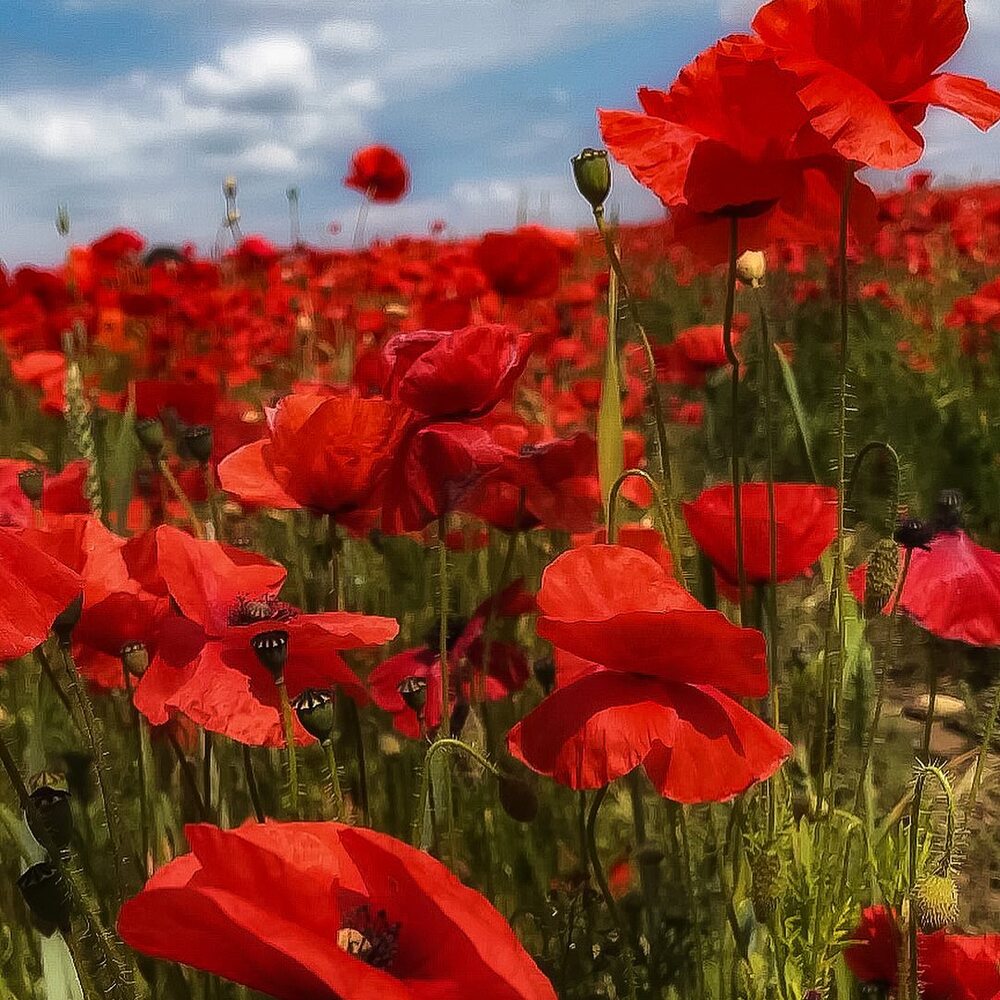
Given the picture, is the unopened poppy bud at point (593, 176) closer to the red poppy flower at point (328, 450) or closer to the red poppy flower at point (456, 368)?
the red poppy flower at point (456, 368)

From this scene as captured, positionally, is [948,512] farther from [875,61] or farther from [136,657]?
[136,657]

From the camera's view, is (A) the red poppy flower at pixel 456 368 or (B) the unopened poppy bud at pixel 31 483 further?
(B) the unopened poppy bud at pixel 31 483

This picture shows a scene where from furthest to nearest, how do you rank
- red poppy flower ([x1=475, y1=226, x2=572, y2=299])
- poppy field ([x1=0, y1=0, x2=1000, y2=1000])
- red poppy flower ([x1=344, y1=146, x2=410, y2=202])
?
red poppy flower ([x1=344, y1=146, x2=410, y2=202]) < red poppy flower ([x1=475, y1=226, x2=572, y2=299]) < poppy field ([x1=0, y1=0, x2=1000, y2=1000])

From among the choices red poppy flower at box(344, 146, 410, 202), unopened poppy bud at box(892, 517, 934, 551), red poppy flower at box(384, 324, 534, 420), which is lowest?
unopened poppy bud at box(892, 517, 934, 551)

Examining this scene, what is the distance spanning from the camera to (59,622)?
0.86 m

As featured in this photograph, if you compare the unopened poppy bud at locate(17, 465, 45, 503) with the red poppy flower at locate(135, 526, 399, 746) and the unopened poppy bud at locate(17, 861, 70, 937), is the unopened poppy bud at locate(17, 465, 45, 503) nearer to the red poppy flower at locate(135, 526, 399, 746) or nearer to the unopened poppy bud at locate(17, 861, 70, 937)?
the red poppy flower at locate(135, 526, 399, 746)

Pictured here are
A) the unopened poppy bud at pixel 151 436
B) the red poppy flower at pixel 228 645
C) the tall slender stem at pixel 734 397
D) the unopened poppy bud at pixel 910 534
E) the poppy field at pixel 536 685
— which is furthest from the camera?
the unopened poppy bud at pixel 151 436

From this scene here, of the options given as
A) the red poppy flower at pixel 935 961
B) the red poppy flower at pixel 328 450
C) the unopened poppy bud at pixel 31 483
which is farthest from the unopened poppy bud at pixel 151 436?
the red poppy flower at pixel 935 961

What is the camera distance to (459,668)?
131 centimetres

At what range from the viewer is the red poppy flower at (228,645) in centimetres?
82

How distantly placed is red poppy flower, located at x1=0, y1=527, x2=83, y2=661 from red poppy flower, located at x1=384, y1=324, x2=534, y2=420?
1.15 feet

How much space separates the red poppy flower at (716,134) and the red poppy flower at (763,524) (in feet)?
0.96

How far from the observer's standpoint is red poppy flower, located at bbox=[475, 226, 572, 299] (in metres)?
2.54

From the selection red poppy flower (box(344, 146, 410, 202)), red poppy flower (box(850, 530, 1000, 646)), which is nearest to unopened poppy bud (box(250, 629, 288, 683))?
red poppy flower (box(850, 530, 1000, 646))
